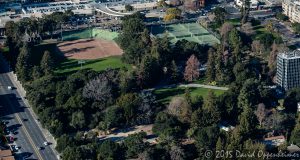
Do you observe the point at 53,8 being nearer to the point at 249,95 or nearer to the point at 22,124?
the point at 22,124

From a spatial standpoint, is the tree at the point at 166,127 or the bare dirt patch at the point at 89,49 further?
the bare dirt patch at the point at 89,49

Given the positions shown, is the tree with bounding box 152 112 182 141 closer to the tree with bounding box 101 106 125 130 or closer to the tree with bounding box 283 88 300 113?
the tree with bounding box 101 106 125 130

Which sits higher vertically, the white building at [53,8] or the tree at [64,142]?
the white building at [53,8]

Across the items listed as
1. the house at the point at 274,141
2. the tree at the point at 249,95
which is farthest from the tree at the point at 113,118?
the house at the point at 274,141

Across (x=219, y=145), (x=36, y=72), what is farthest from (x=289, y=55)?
(x=36, y=72)

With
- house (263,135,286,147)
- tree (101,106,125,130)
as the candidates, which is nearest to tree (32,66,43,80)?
tree (101,106,125,130)

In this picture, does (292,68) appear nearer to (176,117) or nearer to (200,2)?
(176,117)

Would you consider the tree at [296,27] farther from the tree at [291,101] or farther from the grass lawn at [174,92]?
the grass lawn at [174,92]
